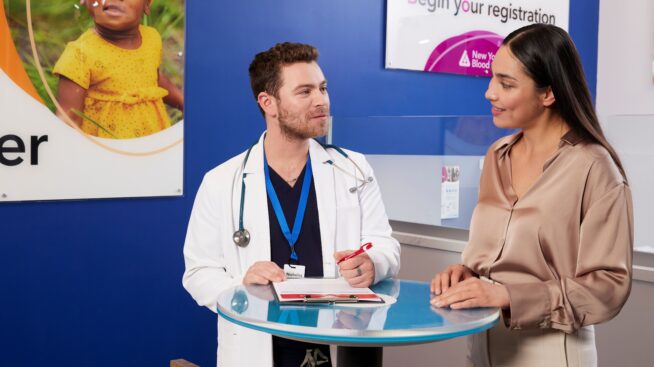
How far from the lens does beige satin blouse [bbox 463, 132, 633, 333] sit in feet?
5.43

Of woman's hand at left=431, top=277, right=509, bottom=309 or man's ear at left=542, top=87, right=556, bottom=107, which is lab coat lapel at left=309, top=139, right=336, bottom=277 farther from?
man's ear at left=542, top=87, right=556, bottom=107

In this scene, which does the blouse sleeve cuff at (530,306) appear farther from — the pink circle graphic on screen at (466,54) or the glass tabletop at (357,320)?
the pink circle graphic on screen at (466,54)

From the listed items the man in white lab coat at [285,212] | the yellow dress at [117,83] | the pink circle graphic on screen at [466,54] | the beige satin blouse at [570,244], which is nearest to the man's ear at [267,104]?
the man in white lab coat at [285,212]

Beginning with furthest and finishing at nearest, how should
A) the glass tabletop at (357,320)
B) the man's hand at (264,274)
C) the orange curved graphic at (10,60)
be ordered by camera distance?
the orange curved graphic at (10,60), the man's hand at (264,274), the glass tabletop at (357,320)

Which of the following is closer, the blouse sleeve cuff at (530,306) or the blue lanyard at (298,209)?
the blouse sleeve cuff at (530,306)

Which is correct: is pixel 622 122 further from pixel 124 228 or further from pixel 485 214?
pixel 124 228

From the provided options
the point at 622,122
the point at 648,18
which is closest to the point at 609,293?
the point at 622,122

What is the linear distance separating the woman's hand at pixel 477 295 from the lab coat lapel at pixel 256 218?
25.2 inches

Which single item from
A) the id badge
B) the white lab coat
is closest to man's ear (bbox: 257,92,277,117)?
the white lab coat

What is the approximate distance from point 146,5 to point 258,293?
76.7 inches

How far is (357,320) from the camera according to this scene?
161cm

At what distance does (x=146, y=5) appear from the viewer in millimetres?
3393

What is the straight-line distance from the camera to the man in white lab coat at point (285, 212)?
7.10 feet

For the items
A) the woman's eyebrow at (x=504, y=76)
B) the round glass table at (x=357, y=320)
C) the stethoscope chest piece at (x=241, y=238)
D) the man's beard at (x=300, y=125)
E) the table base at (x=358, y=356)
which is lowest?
the table base at (x=358, y=356)
